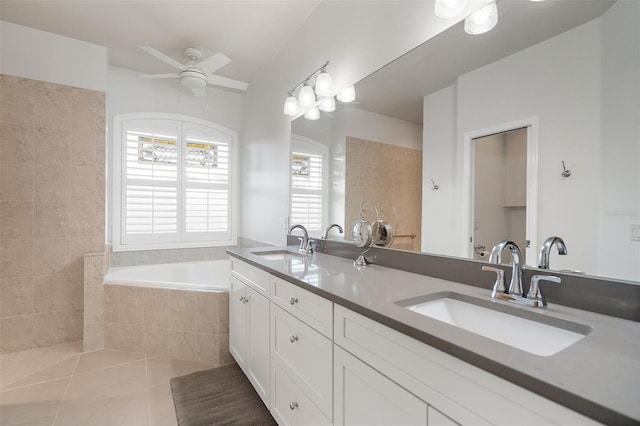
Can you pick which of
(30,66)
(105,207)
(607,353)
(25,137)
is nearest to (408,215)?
(607,353)

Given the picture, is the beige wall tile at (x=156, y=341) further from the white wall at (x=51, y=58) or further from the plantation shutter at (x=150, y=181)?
the white wall at (x=51, y=58)

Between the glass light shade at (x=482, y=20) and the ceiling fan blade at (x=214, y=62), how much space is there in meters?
1.85

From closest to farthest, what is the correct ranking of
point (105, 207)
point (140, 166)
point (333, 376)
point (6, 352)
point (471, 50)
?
point (333, 376) → point (471, 50) → point (6, 352) → point (105, 207) → point (140, 166)

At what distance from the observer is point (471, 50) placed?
125 cm

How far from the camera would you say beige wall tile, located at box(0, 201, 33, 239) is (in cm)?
252

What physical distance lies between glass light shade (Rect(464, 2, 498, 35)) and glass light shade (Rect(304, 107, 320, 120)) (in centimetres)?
123

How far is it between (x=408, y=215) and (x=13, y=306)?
11.2 ft

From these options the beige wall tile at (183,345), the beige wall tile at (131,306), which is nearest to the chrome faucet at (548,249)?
the beige wall tile at (183,345)

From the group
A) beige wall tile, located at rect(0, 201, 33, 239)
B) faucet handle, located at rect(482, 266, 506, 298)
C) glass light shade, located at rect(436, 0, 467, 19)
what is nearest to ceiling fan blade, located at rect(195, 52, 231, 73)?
glass light shade, located at rect(436, 0, 467, 19)

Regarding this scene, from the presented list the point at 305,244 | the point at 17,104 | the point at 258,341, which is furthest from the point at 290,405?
the point at 17,104

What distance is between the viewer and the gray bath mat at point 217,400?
168cm

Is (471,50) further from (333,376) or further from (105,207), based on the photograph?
(105,207)

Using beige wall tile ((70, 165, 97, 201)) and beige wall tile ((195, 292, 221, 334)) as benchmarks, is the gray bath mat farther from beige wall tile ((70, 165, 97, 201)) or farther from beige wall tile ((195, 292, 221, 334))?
beige wall tile ((70, 165, 97, 201))

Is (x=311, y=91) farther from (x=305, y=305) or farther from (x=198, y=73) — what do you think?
(x=305, y=305)
